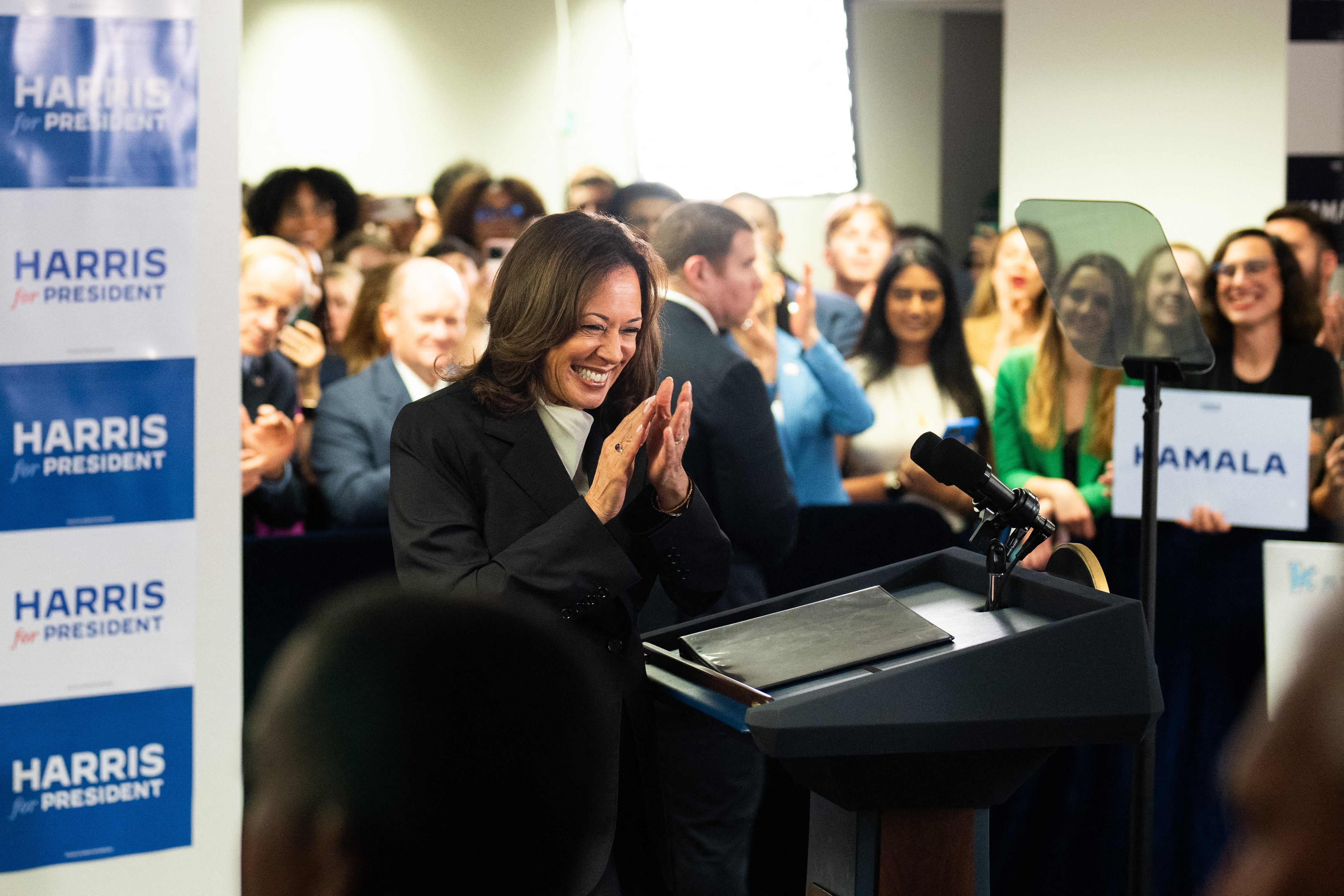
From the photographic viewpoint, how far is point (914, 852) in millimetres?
1606

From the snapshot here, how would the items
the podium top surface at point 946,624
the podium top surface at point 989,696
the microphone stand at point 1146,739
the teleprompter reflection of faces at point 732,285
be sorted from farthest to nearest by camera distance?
1. the teleprompter reflection of faces at point 732,285
2. the microphone stand at point 1146,739
3. the podium top surface at point 946,624
4. the podium top surface at point 989,696

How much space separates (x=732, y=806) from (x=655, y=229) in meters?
1.12

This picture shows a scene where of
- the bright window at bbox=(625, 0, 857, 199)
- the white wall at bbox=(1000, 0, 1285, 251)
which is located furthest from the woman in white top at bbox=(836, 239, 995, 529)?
the white wall at bbox=(1000, 0, 1285, 251)

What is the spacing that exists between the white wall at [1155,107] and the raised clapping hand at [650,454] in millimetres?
3110

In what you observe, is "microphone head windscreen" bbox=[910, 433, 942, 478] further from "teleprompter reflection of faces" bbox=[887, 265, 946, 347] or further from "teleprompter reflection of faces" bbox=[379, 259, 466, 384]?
"teleprompter reflection of faces" bbox=[887, 265, 946, 347]

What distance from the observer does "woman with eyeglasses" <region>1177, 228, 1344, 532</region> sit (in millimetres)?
3303

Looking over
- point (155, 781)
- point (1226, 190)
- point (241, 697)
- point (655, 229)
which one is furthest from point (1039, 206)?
point (1226, 190)

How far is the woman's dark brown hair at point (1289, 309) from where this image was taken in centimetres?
335

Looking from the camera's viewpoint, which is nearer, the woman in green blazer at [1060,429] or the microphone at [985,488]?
the microphone at [985,488]

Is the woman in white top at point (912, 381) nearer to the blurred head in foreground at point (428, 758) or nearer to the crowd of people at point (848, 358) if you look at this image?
the crowd of people at point (848, 358)

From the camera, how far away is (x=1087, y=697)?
4.88 feet

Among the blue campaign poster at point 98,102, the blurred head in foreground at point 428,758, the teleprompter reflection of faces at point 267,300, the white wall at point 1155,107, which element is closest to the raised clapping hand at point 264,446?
the teleprompter reflection of faces at point 267,300

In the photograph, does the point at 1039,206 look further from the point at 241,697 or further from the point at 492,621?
the point at 492,621

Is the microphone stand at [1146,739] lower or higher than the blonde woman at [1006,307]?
lower
